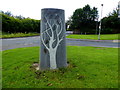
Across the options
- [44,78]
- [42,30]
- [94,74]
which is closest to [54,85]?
[44,78]

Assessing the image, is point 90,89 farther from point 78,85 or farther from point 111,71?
point 111,71

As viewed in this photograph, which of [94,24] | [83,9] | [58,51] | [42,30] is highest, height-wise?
[83,9]

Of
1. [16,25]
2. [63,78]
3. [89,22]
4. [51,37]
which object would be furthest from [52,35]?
[89,22]

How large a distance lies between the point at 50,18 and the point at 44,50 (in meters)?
1.28

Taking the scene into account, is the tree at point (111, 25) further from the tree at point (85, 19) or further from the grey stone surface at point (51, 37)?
the grey stone surface at point (51, 37)

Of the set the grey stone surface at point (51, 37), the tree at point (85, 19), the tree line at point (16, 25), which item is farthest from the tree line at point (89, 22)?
the grey stone surface at point (51, 37)

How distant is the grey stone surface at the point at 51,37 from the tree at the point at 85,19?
1664 inches

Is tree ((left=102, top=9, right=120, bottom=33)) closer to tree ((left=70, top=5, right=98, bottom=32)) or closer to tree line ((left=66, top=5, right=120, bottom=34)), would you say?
tree line ((left=66, top=5, right=120, bottom=34))

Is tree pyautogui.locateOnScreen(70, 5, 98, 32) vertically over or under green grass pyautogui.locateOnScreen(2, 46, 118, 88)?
over

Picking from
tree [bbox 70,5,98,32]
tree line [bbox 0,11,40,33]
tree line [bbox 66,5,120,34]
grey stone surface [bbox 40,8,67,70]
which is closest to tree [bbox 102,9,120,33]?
tree line [bbox 66,5,120,34]

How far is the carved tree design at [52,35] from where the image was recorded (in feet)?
16.8

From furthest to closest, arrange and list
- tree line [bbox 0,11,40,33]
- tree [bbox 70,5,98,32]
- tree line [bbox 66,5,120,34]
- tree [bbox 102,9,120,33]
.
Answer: tree [bbox 70,5,98,32] → tree line [bbox 66,5,120,34] → tree [bbox 102,9,120,33] → tree line [bbox 0,11,40,33]

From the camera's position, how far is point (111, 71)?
16.2 feet

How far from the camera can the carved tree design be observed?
5.12 meters
